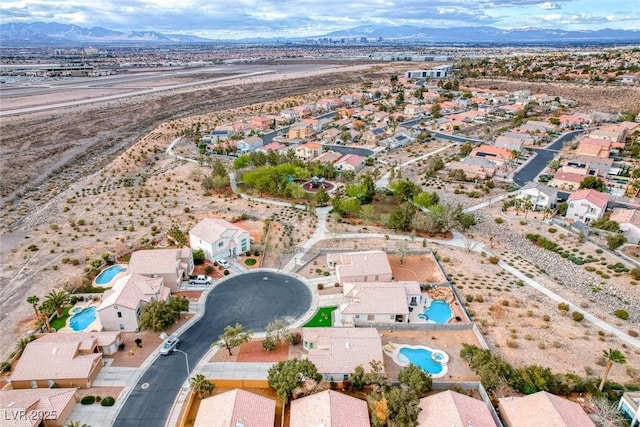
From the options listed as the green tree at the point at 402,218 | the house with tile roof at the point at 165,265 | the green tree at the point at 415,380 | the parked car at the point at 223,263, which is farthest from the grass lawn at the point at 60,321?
the green tree at the point at 402,218

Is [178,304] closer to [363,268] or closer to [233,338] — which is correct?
[233,338]

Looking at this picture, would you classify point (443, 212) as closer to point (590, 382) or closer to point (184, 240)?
point (590, 382)

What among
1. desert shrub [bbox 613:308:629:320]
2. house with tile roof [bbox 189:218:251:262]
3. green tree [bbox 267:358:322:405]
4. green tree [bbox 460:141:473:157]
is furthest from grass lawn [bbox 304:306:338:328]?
green tree [bbox 460:141:473:157]

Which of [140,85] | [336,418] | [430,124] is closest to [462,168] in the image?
[430,124]

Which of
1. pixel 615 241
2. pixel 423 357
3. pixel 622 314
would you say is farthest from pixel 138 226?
pixel 615 241

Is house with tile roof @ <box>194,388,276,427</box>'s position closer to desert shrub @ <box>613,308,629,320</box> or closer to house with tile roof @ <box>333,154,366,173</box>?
desert shrub @ <box>613,308,629,320</box>

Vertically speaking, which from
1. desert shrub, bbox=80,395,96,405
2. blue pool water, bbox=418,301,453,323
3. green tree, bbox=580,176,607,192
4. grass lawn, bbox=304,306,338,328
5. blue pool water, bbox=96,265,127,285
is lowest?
blue pool water, bbox=418,301,453,323
